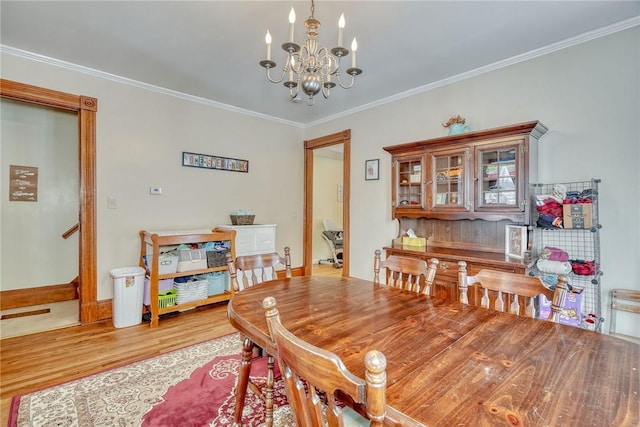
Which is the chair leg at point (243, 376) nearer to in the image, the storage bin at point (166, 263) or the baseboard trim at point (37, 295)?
the storage bin at point (166, 263)

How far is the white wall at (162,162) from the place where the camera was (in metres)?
3.18

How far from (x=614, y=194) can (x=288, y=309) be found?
2614 millimetres

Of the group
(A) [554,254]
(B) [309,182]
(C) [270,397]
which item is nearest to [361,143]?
(B) [309,182]

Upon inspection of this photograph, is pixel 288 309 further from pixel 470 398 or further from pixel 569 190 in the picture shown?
pixel 569 190

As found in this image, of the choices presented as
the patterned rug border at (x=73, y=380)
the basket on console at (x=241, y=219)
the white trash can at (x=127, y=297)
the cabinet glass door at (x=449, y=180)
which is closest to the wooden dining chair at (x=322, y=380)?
the patterned rug border at (x=73, y=380)

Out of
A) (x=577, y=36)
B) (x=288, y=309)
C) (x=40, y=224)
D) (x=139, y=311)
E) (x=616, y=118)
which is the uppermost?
(x=577, y=36)

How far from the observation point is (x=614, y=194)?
2.26 m

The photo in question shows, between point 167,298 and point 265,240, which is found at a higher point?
point 265,240

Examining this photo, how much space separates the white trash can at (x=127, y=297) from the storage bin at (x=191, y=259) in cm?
39

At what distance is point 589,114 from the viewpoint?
238 centimetres

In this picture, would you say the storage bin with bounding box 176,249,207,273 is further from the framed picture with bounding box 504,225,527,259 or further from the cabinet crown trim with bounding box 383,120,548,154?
the framed picture with bounding box 504,225,527,259

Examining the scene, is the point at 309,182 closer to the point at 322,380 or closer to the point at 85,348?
the point at 85,348

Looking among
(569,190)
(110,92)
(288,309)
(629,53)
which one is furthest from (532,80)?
(110,92)

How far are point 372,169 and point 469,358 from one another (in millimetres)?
3206
